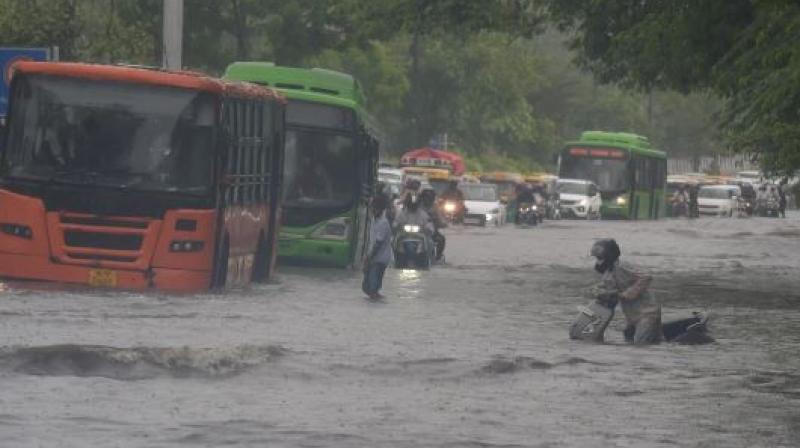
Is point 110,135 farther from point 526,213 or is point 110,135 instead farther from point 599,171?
point 599,171

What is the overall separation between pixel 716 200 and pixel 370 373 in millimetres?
86195

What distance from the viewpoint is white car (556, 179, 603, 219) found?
8212cm

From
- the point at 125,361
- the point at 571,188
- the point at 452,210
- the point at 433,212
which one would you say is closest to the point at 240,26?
the point at 433,212

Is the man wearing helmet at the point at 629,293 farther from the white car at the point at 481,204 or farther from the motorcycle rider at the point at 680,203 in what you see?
the motorcycle rider at the point at 680,203

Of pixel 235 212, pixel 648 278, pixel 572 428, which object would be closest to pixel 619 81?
pixel 235 212

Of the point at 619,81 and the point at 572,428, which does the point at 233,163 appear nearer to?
the point at 572,428

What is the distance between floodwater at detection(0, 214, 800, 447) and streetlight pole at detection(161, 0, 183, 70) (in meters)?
4.05

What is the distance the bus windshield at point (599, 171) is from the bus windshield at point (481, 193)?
468 inches

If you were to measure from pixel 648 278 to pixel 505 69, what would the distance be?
81.8 m

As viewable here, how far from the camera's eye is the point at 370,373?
61.1ft

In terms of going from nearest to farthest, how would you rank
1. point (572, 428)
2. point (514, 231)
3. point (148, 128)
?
1. point (572, 428)
2. point (148, 128)
3. point (514, 231)

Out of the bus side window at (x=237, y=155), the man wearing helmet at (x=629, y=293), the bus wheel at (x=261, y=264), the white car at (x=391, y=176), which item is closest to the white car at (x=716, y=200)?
the white car at (x=391, y=176)

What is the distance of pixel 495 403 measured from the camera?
1652 centimetres

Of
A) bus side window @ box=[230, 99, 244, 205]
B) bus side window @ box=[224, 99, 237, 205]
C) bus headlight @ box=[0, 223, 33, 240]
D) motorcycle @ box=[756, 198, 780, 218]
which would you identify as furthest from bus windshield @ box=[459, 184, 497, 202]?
bus headlight @ box=[0, 223, 33, 240]
